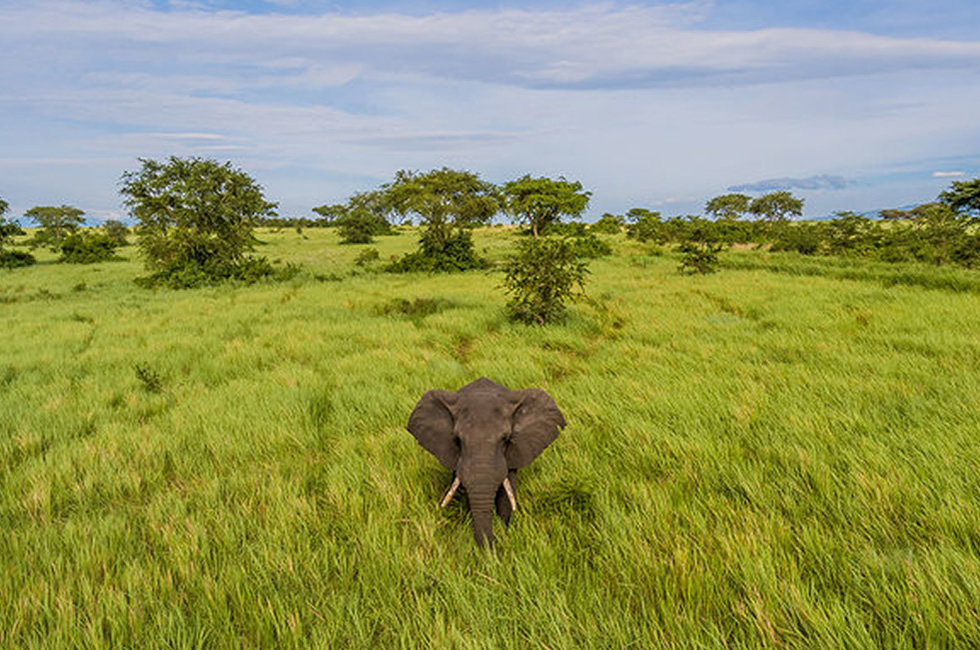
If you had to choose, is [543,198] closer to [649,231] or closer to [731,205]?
[649,231]

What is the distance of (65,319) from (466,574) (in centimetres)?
1636

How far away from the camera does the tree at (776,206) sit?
7638cm

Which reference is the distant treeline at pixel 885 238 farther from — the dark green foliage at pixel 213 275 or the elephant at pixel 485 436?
the dark green foliage at pixel 213 275

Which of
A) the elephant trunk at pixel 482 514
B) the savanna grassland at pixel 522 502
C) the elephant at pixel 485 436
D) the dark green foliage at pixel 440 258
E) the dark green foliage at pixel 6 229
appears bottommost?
the savanna grassland at pixel 522 502

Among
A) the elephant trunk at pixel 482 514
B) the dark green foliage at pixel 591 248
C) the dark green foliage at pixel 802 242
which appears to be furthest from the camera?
the dark green foliage at pixel 591 248

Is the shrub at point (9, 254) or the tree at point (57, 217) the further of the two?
the tree at point (57, 217)

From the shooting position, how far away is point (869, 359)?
21.7 feet

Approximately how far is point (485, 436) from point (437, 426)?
482 mm

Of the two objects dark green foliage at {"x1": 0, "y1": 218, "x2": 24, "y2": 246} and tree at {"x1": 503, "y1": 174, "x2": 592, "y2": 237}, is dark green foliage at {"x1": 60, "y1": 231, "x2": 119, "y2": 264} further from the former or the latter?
tree at {"x1": 503, "y1": 174, "x2": 592, "y2": 237}

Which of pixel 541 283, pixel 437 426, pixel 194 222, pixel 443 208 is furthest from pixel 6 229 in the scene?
pixel 437 426

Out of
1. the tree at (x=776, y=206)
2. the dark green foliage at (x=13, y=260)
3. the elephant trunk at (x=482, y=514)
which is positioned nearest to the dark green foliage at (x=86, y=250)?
the dark green foliage at (x=13, y=260)

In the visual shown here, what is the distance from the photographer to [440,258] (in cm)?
2800

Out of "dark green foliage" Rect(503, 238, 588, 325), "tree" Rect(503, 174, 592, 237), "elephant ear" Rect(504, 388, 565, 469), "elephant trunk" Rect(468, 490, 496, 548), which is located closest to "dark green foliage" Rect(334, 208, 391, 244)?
"tree" Rect(503, 174, 592, 237)

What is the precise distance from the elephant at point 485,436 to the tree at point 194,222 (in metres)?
23.1
